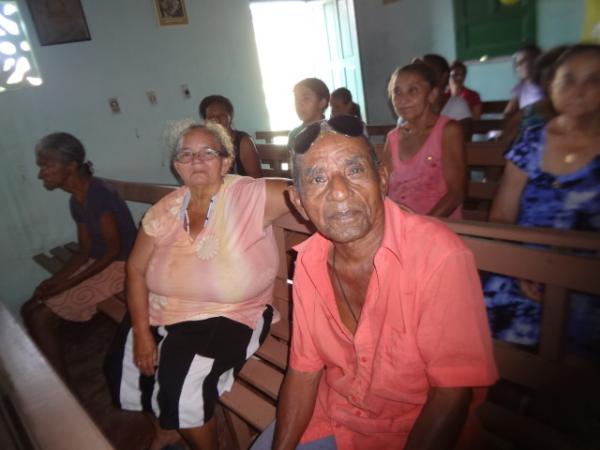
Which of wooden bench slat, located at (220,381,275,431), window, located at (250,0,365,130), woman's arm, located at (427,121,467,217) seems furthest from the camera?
window, located at (250,0,365,130)

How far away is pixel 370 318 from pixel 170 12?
558 cm

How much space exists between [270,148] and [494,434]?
3.53 m

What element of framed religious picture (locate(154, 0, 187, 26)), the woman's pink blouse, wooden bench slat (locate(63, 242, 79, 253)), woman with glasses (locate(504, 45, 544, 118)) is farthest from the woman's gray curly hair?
woman with glasses (locate(504, 45, 544, 118))

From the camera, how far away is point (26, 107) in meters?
4.32

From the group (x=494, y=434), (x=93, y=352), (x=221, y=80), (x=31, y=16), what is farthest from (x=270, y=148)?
(x=494, y=434)

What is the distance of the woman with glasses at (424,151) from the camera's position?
2.42 meters

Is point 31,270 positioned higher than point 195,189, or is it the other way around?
point 195,189

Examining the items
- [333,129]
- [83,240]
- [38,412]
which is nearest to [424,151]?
[333,129]

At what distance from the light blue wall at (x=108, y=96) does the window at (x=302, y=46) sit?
46.4 inches

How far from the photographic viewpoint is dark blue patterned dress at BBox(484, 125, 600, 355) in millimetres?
1665

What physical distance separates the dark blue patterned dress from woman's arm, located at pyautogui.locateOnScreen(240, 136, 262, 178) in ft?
7.48

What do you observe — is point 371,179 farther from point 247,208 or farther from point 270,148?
point 270,148

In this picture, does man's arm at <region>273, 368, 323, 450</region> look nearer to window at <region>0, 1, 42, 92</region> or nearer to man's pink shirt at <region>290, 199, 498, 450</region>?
man's pink shirt at <region>290, 199, 498, 450</region>

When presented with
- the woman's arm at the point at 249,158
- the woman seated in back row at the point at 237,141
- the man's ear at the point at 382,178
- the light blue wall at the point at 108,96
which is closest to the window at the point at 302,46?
the light blue wall at the point at 108,96
